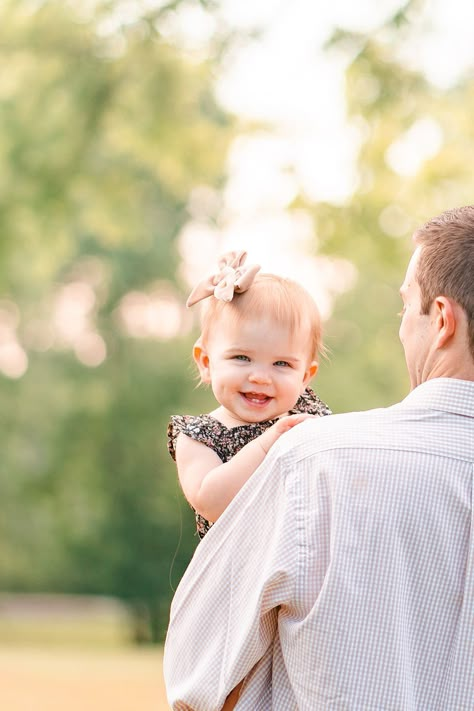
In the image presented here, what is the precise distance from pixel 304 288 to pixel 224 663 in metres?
0.99

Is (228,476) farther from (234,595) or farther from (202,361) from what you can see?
(202,361)

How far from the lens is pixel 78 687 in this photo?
11.8 meters


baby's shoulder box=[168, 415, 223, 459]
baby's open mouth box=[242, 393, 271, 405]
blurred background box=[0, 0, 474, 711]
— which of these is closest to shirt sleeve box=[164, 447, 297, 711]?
baby's shoulder box=[168, 415, 223, 459]

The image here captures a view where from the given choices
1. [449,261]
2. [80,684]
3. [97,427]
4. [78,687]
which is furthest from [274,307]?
[97,427]

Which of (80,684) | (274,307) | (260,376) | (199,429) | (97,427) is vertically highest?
(97,427)

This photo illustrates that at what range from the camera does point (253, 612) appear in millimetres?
1952

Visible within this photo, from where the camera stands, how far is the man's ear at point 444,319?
210 centimetres

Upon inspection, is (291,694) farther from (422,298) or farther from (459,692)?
(422,298)

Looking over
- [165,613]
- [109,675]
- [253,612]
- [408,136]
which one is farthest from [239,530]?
[165,613]

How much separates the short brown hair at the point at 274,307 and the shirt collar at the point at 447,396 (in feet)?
1.93

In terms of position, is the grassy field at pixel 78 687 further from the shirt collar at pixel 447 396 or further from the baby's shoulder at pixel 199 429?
the shirt collar at pixel 447 396

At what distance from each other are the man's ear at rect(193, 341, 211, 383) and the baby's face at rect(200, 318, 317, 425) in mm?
92

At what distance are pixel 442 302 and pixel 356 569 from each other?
517mm

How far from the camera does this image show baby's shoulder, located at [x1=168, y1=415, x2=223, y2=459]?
257 cm
